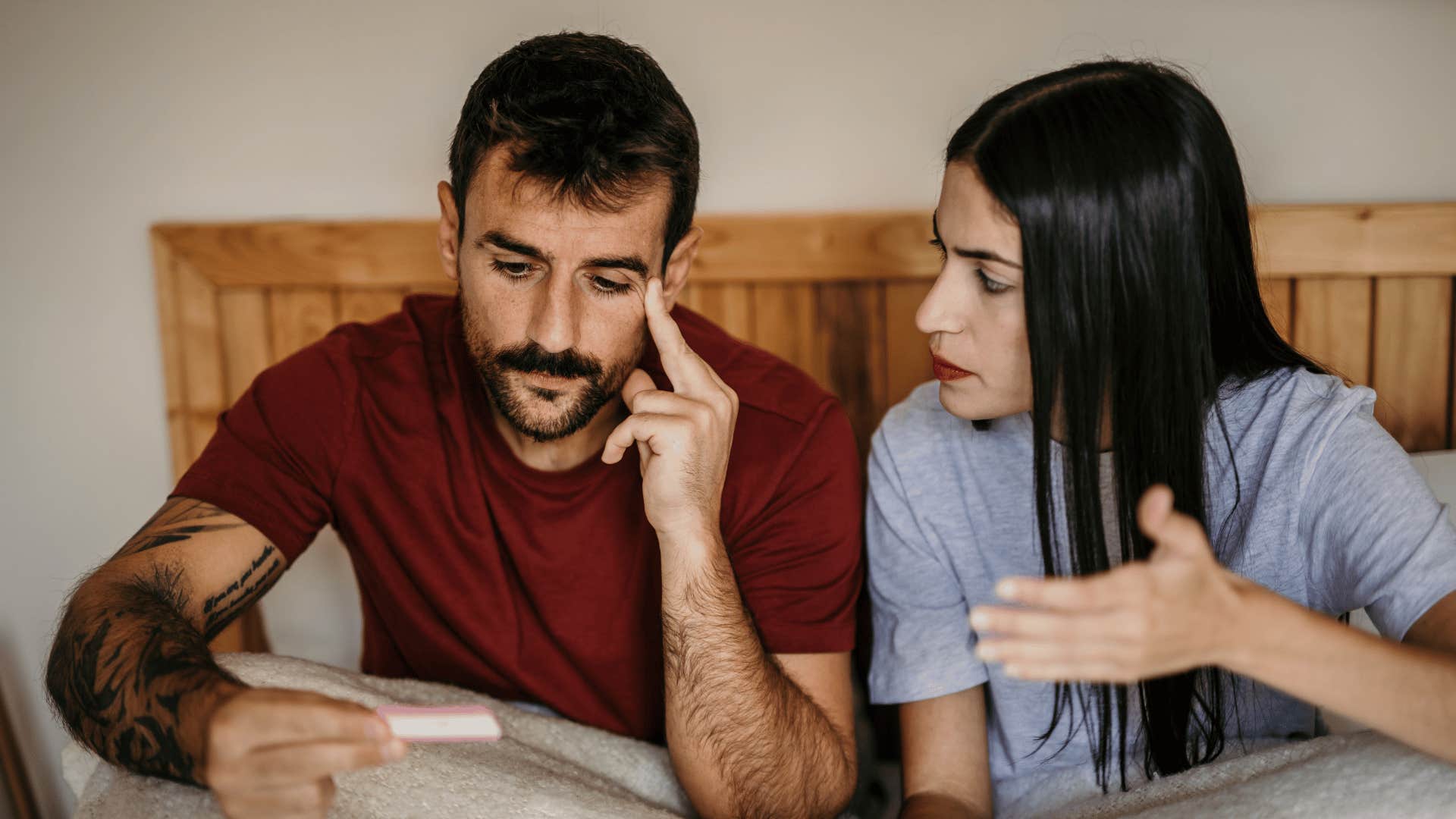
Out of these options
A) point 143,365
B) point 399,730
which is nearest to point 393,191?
point 143,365

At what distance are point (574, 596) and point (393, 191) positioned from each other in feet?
2.72

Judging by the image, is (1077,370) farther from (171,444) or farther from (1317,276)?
(171,444)

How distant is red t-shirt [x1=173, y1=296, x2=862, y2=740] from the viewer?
119 cm

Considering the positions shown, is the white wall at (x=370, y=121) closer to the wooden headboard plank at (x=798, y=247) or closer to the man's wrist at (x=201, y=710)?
the wooden headboard plank at (x=798, y=247)

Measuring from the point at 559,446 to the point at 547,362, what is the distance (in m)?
0.17

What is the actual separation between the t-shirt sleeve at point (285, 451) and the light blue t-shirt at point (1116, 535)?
0.64 meters

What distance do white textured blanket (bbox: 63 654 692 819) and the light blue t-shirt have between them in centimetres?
30

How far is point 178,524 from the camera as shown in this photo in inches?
44.0

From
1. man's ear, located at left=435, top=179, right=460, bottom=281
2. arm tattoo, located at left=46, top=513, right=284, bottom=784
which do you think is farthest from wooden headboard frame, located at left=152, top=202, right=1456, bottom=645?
arm tattoo, located at left=46, top=513, right=284, bottom=784

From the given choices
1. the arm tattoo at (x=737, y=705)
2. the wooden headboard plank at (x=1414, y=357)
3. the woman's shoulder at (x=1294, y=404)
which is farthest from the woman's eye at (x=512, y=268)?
the wooden headboard plank at (x=1414, y=357)

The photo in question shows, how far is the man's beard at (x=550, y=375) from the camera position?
112 centimetres

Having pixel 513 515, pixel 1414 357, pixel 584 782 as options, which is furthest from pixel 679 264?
pixel 1414 357

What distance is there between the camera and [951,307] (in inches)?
39.8

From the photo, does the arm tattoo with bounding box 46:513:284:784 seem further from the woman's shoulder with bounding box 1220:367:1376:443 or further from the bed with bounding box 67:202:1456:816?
the woman's shoulder with bounding box 1220:367:1376:443
